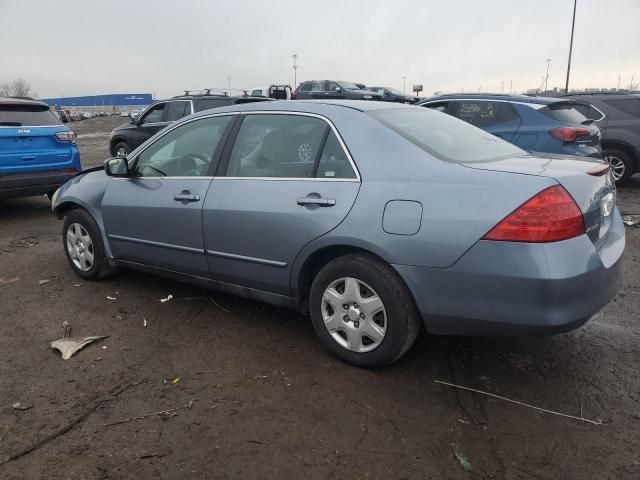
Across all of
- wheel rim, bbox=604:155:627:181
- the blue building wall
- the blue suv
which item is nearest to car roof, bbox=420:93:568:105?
wheel rim, bbox=604:155:627:181

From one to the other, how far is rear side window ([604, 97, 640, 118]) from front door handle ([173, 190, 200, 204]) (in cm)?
844

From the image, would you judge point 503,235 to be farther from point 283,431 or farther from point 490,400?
point 283,431

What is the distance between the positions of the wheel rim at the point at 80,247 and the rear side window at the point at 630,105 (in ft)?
29.1

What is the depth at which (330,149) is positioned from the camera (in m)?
3.29

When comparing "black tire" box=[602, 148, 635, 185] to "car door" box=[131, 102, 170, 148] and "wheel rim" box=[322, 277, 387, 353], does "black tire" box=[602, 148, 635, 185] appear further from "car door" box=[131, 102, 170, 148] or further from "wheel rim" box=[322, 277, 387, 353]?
"car door" box=[131, 102, 170, 148]

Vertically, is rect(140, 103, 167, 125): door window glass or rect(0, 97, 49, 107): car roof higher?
rect(0, 97, 49, 107): car roof

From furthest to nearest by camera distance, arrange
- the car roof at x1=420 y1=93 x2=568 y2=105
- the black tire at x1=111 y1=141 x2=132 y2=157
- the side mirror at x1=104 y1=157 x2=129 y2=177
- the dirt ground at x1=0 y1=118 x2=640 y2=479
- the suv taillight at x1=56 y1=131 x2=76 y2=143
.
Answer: the black tire at x1=111 y1=141 x2=132 y2=157, the suv taillight at x1=56 y1=131 x2=76 y2=143, the car roof at x1=420 y1=93 x2=568 y2=105, the side mirror at x1=104 y1=157 x2=129 y2=177, the dirt ground at x1=0 y1=118 x2=640 y2=479

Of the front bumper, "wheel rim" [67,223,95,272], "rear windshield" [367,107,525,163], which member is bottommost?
"wheel rim" [67,223,95,272]

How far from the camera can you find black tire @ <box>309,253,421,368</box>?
293 centimetres

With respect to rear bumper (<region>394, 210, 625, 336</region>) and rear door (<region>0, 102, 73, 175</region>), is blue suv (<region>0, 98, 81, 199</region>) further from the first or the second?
rear bumper (<region>394, 210, 625, 336</region>)

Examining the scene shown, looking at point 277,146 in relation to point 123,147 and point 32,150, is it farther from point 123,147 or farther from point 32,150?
point 123,147

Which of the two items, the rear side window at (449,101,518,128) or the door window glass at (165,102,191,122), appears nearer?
the rear side window at (449,101,518,128)

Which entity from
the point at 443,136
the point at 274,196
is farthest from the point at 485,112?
the point at 274,196

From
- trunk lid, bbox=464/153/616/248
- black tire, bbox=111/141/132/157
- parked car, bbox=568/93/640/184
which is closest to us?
trunk lid, bbox=464/153/616/248
